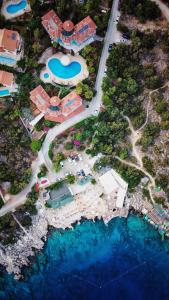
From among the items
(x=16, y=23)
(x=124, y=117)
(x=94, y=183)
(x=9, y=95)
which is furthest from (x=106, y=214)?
(x=16, y=23)

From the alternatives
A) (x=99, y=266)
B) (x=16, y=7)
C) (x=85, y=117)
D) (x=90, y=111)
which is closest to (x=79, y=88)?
(x=90, y=111)

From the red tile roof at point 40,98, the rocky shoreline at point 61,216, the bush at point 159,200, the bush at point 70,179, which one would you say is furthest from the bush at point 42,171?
the bush at point 159,200

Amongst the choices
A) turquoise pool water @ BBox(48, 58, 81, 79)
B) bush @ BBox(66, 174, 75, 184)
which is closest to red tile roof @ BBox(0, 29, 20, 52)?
turquoise pool water @ BBox(48, 58, 81, 79)

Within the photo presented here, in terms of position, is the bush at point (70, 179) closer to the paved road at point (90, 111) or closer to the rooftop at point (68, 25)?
the paved road at point (90, 111)

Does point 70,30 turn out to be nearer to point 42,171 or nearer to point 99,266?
point 42,171

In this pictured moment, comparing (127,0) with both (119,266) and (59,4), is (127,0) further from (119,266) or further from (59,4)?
(119,266)
